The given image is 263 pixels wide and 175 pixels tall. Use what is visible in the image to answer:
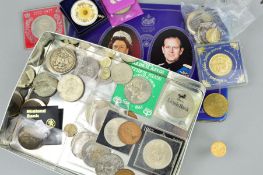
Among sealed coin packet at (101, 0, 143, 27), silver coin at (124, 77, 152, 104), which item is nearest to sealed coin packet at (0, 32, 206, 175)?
silver coin at (124, 77, 152, 104)

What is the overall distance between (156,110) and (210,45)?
0.67 feet

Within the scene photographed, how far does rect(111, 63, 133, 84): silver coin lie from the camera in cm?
81

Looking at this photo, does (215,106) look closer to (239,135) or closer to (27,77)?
(239,135)

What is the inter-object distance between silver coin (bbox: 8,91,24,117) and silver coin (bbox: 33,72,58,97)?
0.04 m

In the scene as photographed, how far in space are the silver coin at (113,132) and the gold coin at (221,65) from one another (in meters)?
0.24

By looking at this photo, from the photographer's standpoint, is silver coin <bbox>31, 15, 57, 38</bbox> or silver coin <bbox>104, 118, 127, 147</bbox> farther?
silver coin <bbox>31, 15, 57, 38</bbox>

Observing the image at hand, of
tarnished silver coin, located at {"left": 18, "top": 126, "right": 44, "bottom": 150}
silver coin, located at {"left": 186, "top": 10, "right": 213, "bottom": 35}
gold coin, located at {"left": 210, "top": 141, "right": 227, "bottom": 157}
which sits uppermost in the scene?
silver coin, located at {"left": 186, "top": 10, "right": 213, "bottom": 35}

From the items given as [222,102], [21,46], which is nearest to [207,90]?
[222,102]

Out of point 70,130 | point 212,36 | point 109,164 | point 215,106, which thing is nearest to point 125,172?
point 109,164

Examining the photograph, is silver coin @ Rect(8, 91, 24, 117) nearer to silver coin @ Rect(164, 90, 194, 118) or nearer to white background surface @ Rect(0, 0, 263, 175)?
white background surface @ Rect(0, 0, 263, 175)

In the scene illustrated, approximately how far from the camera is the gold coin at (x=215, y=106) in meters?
0.84

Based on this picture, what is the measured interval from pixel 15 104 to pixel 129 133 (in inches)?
9.9

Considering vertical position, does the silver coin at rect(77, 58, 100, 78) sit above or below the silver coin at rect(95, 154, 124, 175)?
above

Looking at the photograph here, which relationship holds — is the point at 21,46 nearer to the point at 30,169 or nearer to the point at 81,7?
the point at 81,7
